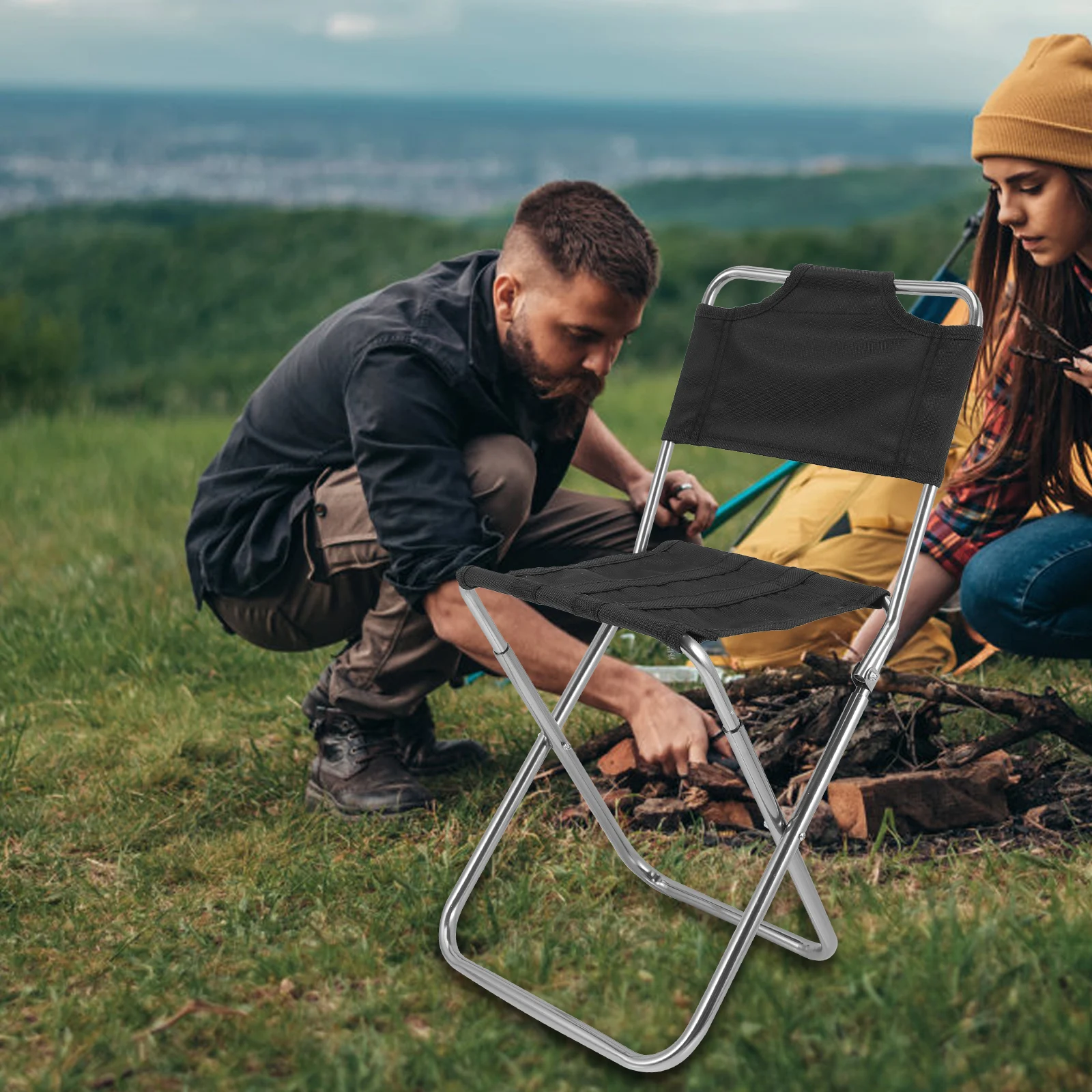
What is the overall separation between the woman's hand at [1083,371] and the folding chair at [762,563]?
0.60m

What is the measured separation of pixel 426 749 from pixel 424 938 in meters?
1.07

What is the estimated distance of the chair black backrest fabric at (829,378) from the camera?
103 inches

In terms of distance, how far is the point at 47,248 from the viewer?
1145 inches

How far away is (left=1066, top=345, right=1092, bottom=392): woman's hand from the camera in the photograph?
10.1ft

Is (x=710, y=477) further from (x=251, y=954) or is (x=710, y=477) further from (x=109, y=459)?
(x=251, y=954)

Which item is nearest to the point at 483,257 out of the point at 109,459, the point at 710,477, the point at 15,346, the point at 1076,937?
the point at 1076,937

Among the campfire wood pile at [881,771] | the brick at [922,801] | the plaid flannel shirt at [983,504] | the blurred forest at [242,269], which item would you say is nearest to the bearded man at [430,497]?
the campfire wood pile at [881,771]

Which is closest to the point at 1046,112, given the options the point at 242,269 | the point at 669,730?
the point at 669,730

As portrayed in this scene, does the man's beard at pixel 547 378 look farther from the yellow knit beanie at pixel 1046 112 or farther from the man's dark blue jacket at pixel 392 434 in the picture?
the yellow knit beanie at pixel 1046 112

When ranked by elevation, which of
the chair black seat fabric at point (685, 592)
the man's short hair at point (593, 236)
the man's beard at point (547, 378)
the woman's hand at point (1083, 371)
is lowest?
the chair black seat fabric at point (685, 592)

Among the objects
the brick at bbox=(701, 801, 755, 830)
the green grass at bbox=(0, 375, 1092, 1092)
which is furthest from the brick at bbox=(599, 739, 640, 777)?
the brick at bbox=(701, 801, 755, 830)

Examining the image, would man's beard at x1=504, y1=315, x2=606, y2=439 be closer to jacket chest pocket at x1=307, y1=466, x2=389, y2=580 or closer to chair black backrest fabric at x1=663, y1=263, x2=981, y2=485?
chair black backrest fabric at x1=663, y1=263, x2=981, y2=485

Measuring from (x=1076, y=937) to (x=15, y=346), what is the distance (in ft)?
49.4

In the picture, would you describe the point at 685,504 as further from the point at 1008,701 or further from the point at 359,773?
the point at 359,773
